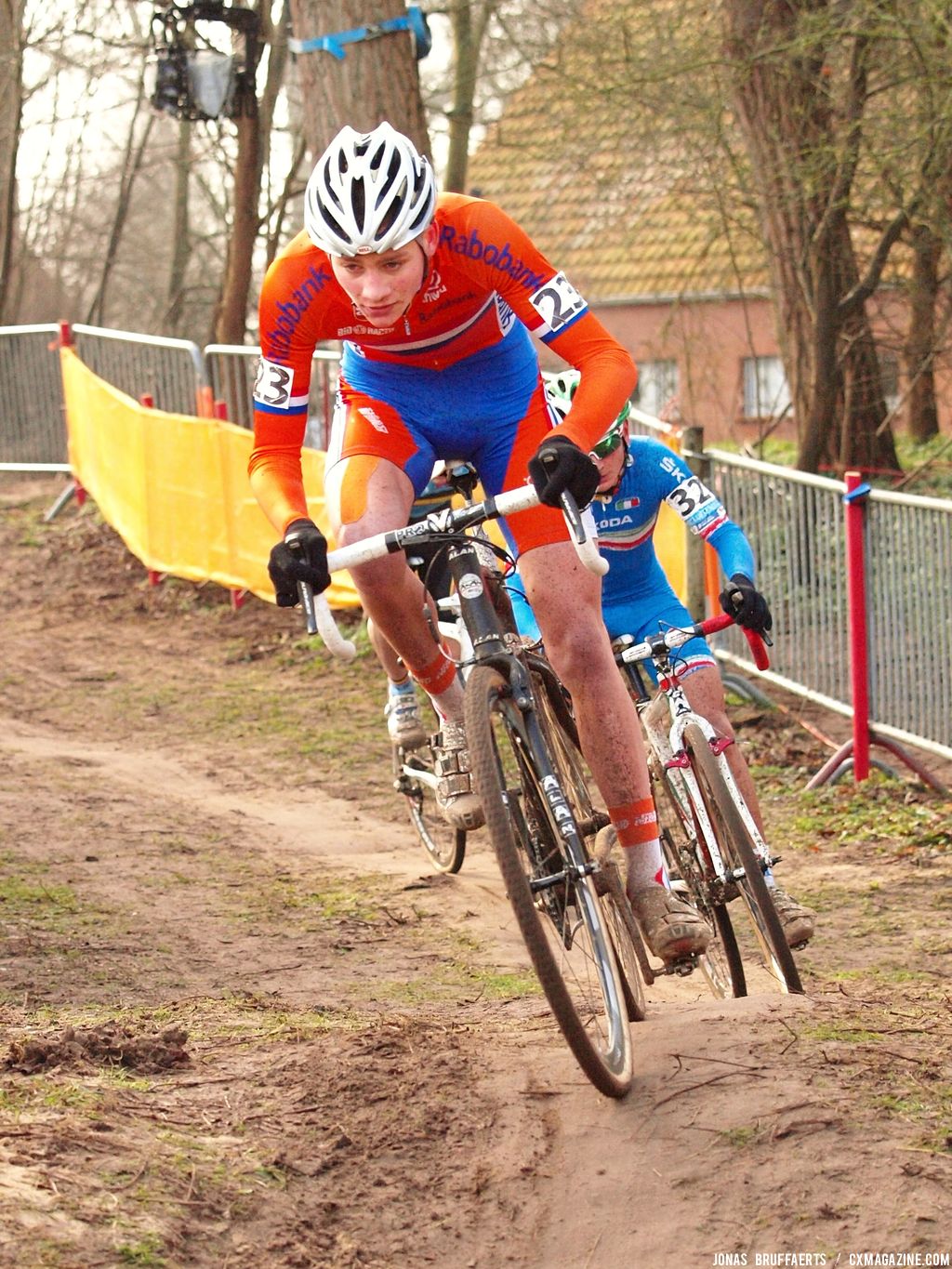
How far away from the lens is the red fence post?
830 centimetres

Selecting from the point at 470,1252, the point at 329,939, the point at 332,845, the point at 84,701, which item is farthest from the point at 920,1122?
the point at 84,701

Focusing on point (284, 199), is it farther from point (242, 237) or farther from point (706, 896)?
point (706, 896)

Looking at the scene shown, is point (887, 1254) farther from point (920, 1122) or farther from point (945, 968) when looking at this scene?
point (945, 968)

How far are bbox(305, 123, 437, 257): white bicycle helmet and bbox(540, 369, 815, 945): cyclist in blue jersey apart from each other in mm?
1526

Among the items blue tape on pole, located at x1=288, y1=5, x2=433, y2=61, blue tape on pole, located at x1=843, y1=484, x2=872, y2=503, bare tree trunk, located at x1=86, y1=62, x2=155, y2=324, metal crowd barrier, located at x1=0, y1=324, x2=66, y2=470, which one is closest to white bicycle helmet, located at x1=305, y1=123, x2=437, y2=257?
blue tape on pole, located at x1=843, y1=484, x2=872, y2=503

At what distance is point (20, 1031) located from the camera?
445 cm

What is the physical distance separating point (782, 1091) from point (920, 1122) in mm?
316

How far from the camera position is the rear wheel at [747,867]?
5004 millimetres

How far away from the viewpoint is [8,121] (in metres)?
23.8

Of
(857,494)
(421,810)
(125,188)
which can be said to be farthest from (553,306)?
(125,188)

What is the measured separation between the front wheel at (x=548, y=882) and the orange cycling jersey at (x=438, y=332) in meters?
0.79

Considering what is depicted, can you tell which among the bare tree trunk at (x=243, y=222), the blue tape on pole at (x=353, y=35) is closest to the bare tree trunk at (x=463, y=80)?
the bare tree trunk at (x=243, y=222)

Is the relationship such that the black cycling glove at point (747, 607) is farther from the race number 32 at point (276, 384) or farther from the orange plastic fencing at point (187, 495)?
the orange plastic fencing at point (187, 495)

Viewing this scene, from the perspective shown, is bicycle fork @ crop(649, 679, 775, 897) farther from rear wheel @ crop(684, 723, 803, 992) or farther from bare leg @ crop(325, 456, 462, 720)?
bare leg @ crop(325, 456, 462, 720)
